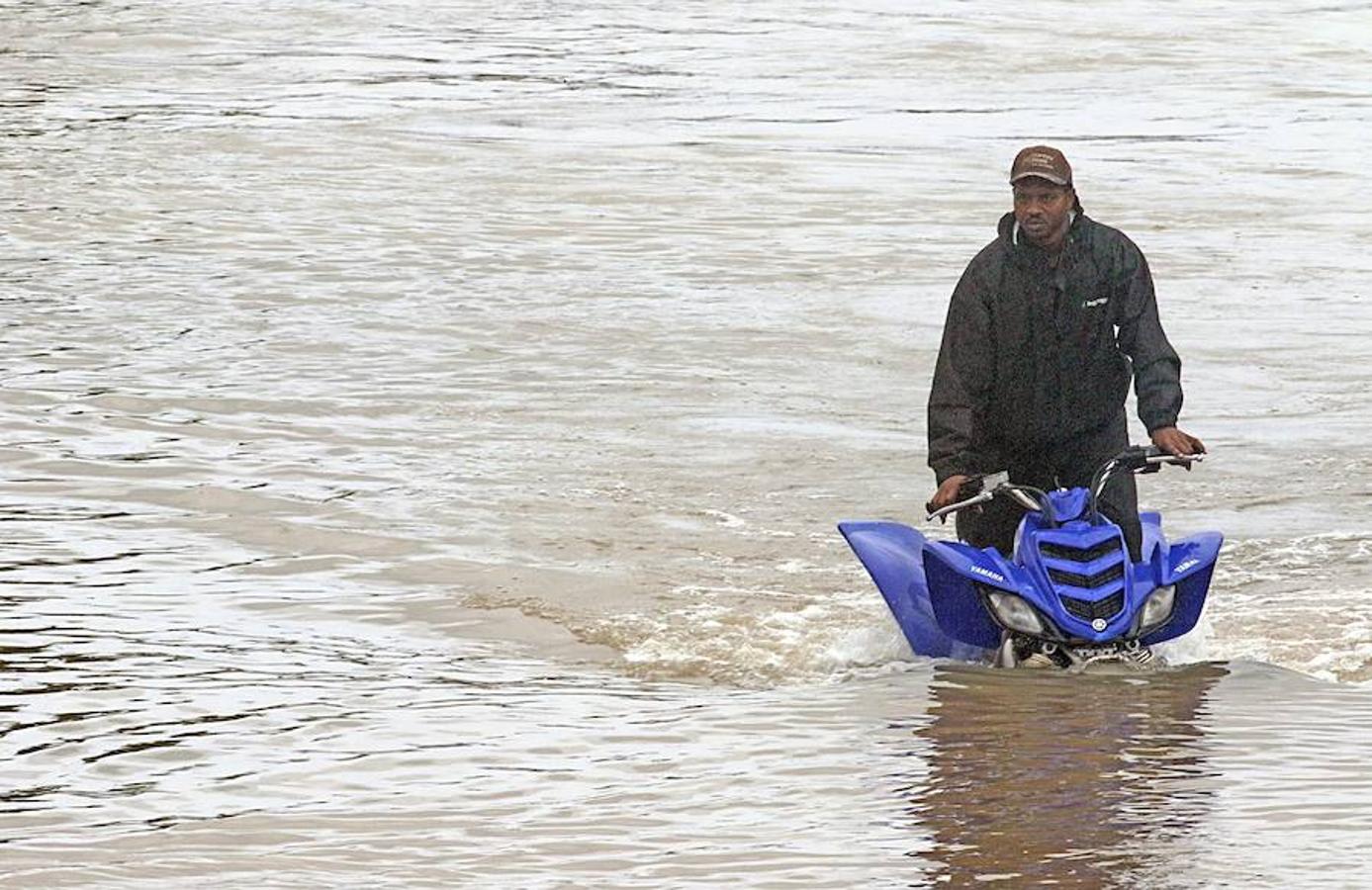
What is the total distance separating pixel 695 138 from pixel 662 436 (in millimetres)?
13006

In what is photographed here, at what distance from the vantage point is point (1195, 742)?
8203 mm

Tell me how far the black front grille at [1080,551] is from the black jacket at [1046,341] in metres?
0.45

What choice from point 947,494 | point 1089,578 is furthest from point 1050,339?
point 1089,578

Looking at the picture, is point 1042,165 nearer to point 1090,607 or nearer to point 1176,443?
point 1176,443

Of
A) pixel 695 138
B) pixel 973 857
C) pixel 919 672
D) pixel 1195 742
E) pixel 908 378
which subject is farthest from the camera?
pixel 695 138

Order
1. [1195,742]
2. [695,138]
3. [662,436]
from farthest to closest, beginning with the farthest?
[695,138]
[662,436]
[1195,742]

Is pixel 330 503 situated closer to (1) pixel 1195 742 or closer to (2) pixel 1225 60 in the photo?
(1) pixel 1195 742

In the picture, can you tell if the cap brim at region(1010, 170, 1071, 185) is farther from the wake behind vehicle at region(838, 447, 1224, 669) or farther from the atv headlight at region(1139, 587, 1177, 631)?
the atv headlight at region(1139, 587, 1177, 631)

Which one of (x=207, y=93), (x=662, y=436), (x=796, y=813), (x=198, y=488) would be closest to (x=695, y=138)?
(x=207, y=93)

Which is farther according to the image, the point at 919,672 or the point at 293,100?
the point at 293,100

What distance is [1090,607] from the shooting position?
27.6ft

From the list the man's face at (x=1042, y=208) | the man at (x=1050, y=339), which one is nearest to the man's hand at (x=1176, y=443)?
the man at (x=1050, y=339)

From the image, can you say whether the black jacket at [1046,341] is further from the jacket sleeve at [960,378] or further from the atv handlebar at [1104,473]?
the atv handlebar at [1104,473]

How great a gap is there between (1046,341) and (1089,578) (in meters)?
0.89
